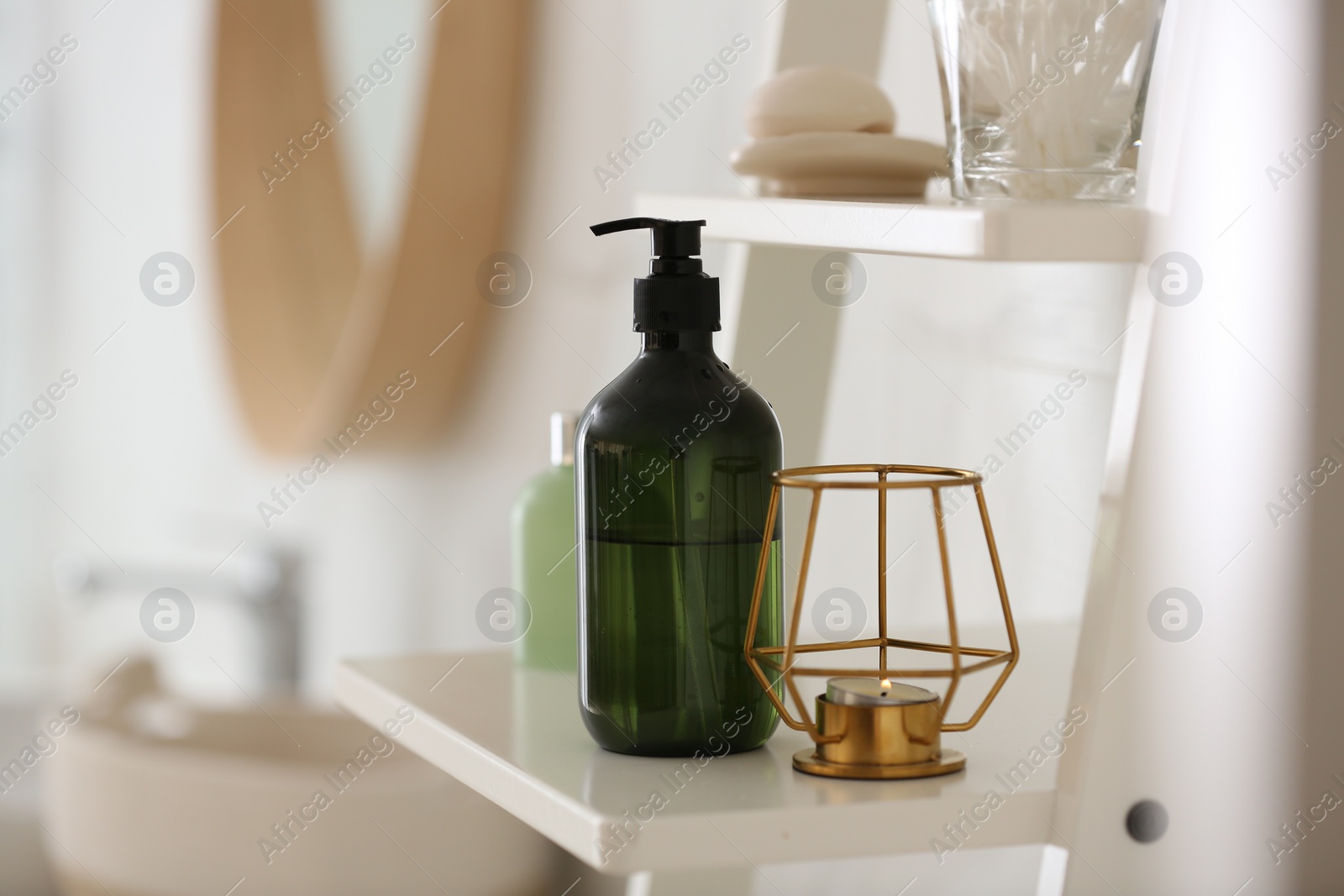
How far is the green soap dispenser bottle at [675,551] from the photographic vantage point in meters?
0.41

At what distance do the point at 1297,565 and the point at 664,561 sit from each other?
18 centimetres

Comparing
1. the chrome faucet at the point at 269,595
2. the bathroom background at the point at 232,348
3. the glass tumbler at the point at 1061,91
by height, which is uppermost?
the glass tumbler at the point at 1061,91

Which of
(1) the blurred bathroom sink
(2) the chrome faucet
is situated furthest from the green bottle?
(2) the chrome faucet

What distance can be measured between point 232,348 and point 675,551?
111 centimetres

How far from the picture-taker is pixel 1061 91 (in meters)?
0.43

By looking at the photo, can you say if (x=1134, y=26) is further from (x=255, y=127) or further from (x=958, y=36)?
(x=255, y=127)

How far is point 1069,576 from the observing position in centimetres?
62

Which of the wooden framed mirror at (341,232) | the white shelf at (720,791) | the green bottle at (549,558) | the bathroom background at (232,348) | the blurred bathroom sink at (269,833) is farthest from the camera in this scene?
the wooden framed mirror at (341,232)

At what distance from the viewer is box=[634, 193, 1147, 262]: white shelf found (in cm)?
37

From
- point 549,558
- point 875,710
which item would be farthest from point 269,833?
point 875,710

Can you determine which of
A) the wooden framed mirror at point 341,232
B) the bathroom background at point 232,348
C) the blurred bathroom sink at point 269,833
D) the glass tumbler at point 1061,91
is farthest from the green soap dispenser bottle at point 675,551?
the wooden framed mirror at point 341,232

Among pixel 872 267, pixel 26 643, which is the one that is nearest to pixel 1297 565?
pixel 872 267

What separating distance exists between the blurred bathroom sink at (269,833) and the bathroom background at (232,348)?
0.78 feet

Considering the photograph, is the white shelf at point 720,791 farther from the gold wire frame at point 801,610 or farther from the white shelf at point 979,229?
the white shelf at point 979,229
